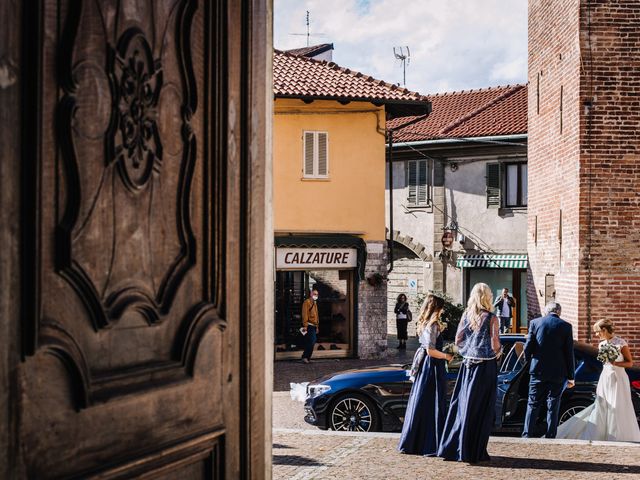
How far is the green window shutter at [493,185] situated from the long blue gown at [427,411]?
22.9 metres

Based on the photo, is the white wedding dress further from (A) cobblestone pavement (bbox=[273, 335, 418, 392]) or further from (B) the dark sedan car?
(A) cobblestone pavement (bbox=[273, 335, 418, 392])

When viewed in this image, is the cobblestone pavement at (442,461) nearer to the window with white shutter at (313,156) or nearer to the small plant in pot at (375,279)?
the small plant in pot at (375,279)

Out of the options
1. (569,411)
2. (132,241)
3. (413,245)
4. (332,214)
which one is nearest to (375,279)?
(332,214)

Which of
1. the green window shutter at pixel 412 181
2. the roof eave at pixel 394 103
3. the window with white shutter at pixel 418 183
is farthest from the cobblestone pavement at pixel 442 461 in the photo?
the green window shutter at pixel 412 181

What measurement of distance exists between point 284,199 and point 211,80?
22153 mm

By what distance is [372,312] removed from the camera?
25.2 m

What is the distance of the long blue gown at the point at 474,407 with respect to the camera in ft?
29.7

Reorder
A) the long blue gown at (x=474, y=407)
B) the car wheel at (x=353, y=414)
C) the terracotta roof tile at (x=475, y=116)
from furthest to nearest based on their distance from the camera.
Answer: the terracotta roof tile at (x=475, y=116), the car wheel at (x=353, y=414), the long blue gown at (x=474, y=407)

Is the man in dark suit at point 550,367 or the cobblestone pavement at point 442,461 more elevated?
the man in dark suit at point 550,367

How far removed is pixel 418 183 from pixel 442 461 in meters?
25.0


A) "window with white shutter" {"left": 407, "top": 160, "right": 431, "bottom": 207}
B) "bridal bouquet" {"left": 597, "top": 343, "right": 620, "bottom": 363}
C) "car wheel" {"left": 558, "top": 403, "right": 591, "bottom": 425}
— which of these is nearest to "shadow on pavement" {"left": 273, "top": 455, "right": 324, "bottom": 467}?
"car wheel" {"left": 558, "top": 403, "right": 591, "bottom": 425}

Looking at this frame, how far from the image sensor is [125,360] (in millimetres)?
2293

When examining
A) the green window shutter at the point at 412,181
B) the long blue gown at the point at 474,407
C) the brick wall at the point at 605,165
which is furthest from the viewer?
the green window shutter at the point at 412,181

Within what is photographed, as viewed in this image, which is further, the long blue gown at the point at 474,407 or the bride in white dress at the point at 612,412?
the bride in white dress at the point at 612,412
